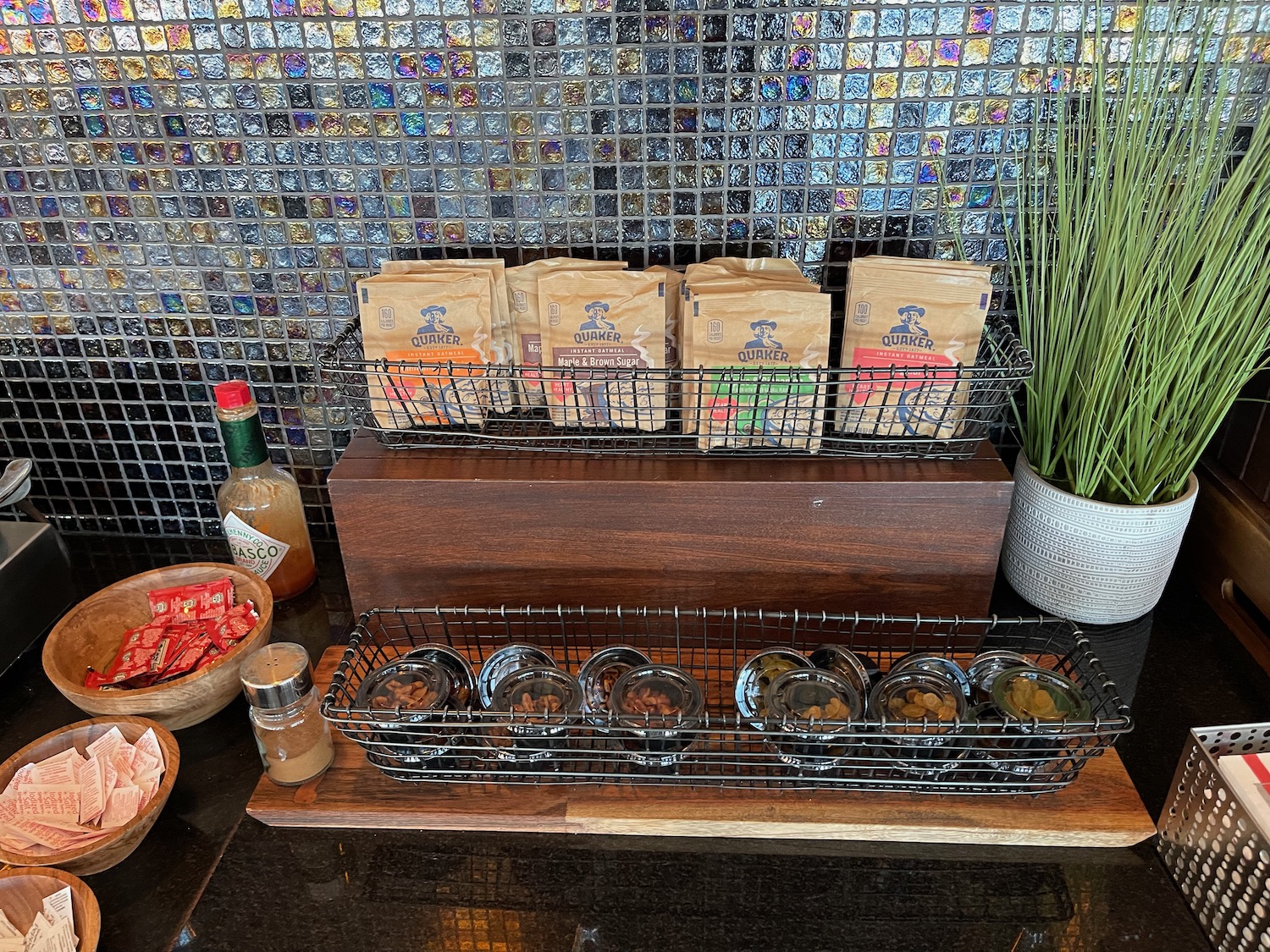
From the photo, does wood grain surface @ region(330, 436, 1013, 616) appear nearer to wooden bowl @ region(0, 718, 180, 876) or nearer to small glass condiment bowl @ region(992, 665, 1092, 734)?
small glass condiment bowl @ region(992, 665, 1092, 734)

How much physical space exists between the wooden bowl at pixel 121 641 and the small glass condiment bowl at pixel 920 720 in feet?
2.21

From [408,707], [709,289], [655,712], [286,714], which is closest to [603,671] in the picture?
[655,712]

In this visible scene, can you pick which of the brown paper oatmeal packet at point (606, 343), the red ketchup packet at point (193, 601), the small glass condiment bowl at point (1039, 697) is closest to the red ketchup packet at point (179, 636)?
the red ketchup packet at point (193, 601)

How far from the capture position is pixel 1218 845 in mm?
788

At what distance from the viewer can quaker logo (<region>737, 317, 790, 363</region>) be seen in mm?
958

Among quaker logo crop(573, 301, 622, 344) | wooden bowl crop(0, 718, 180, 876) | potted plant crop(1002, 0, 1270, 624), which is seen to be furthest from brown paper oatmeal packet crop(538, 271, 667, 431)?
wooden bowl crop(0, 718, 180, 876)

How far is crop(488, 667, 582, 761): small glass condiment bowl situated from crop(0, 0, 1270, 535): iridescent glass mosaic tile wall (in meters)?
0.52

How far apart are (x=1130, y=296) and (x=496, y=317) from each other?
2.21 feet

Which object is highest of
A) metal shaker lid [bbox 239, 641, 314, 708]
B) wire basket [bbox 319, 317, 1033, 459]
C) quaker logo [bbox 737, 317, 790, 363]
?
quaker logo [bbox 737, 317, 790, 363]

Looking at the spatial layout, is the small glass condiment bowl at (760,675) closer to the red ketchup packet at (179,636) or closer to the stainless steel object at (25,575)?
the red ketchup packet at (179,636)

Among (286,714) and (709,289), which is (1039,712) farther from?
(286,714)

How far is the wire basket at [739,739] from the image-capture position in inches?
33.4

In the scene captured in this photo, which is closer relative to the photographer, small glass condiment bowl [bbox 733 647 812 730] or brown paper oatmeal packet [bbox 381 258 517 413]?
small glass condiment bowl [bbox 733 647 812 730]

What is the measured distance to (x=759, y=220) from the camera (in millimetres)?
1086
